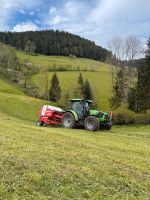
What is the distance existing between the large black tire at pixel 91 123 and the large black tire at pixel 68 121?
1245 millimetres

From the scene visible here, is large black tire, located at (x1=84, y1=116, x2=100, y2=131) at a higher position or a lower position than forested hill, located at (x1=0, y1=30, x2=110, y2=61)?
lower

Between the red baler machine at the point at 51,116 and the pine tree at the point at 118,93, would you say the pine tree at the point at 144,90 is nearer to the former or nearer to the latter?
the pine tree at the point at 118,93

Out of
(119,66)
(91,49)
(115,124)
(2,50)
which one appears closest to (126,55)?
(119,66)

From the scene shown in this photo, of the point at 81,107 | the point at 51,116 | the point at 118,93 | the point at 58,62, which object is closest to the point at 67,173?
the point at 81,107

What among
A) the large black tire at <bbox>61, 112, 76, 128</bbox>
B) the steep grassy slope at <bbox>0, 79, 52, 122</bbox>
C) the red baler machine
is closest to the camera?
the large black tire at <bbox>61, 112, 76, 128</bbox>

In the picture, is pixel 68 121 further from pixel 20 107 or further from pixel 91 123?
pixel 20 107

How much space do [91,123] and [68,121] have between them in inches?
93.3

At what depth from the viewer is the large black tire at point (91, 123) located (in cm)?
3011

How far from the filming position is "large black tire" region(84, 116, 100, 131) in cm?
3011

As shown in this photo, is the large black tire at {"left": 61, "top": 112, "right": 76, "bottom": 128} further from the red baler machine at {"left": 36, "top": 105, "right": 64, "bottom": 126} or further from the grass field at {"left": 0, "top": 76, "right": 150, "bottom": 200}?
the grass field at {"left": 0, "top": 76, "right": 150, "bottom": 200}

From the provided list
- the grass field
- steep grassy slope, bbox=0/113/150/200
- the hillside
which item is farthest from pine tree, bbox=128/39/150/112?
steep grassy slope, bbox=0/113/150/200

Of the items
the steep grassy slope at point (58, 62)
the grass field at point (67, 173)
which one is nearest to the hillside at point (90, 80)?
the steep grassy slope at point (58, 62)

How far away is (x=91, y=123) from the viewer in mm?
30422

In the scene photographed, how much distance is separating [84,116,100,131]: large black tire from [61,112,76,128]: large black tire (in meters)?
1.24
